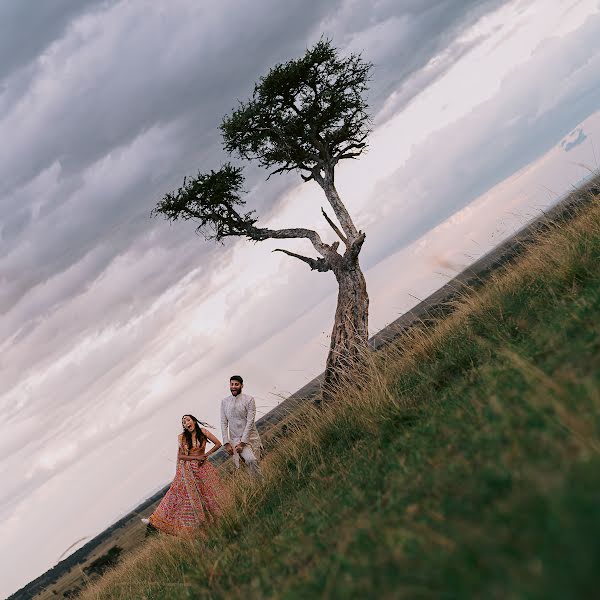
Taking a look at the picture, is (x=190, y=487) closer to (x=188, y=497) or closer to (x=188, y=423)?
(x=188, y=497)

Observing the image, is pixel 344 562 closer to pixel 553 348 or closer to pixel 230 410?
pixel 553 348

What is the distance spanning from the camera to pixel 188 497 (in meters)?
9.73

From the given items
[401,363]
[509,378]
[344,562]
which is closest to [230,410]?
[401,363]

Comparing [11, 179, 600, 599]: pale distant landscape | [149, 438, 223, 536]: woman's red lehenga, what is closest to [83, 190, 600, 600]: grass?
[11, 179, 600, 599]: pale distant landscape

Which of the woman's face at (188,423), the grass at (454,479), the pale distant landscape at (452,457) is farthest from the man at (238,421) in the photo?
the grass at (454,479)

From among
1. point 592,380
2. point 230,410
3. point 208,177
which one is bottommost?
point 592,380

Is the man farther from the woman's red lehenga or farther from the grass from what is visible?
the grass

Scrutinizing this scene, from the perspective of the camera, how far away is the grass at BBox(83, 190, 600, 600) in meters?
2.18

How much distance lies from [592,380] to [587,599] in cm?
218

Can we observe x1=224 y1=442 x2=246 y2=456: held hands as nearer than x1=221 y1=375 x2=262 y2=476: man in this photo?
Yes

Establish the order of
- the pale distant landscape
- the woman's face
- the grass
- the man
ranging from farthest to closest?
the man
the woman's face
the pale distant landscape
the grass

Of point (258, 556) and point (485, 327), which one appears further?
point (485, 327)

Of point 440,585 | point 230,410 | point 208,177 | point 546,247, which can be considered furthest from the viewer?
point 208,177

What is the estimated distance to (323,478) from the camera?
629 cm
